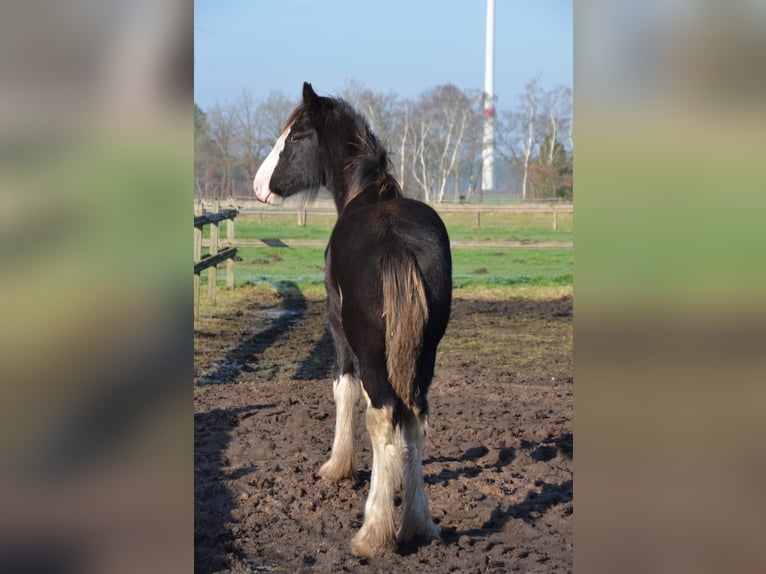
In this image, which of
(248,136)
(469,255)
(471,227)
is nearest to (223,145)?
(248,136)

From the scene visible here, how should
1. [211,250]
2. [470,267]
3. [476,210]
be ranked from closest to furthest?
1. [211,250]
2. [470,267]
3. [476,210]

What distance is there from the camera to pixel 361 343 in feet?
11.3

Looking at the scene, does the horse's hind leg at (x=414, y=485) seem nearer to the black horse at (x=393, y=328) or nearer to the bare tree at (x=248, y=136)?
the black horse at (x=393, y=328)

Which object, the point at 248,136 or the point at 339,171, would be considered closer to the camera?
the point at 339,171

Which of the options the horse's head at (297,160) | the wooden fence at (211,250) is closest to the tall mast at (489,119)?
the wooden fence at (211,250)

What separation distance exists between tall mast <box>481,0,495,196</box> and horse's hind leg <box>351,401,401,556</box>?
25.9 metres

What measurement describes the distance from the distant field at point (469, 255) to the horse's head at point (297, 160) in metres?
8.75

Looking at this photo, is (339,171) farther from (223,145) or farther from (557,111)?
(557,111)

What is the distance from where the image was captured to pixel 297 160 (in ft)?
15.0

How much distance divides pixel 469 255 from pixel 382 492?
13505 millimetres

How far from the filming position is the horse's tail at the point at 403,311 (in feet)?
10.8

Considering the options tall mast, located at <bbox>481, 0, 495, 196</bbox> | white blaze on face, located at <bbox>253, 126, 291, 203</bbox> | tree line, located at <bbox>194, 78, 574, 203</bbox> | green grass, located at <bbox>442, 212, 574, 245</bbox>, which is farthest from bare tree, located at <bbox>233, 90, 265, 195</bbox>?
white blaze on face, located at <bbox>253, 126, 291, 203</bbox>
